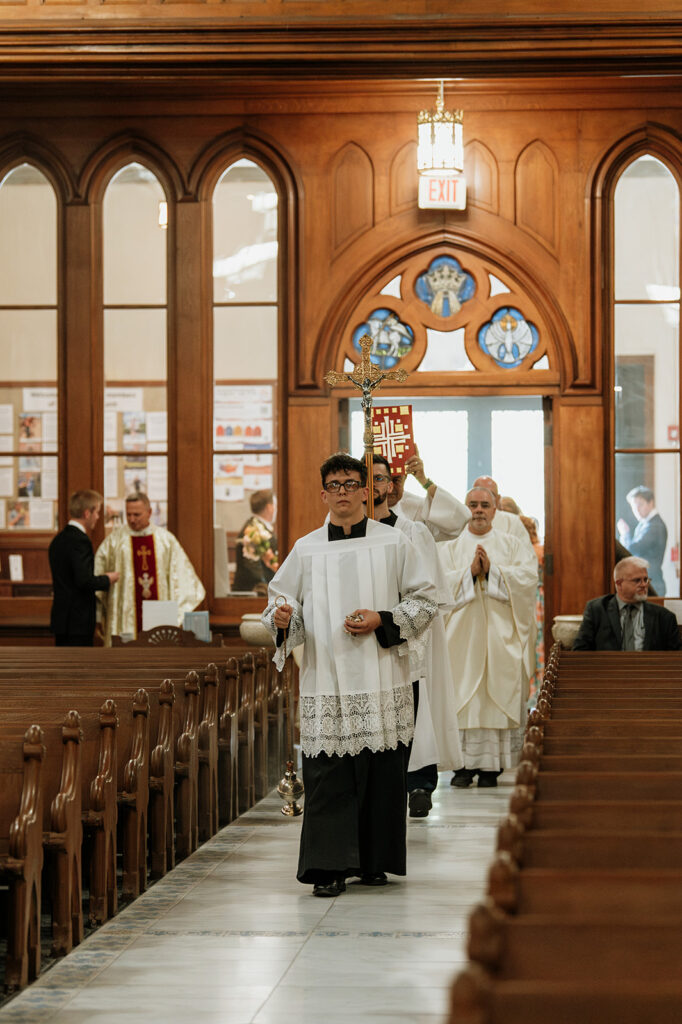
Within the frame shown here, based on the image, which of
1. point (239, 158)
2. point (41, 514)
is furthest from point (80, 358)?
point (239, 158)

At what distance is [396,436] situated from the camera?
8.50 metres

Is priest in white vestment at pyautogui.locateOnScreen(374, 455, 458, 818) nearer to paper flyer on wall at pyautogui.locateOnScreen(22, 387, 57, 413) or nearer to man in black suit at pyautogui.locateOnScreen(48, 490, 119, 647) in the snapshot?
man in black suit at pyautogui.locateOnScreen(48, 490, 119, 647)

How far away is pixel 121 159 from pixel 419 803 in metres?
6.95

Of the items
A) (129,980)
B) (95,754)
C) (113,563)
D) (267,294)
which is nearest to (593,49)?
(267,294)

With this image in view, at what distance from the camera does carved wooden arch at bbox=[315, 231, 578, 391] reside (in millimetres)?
11992

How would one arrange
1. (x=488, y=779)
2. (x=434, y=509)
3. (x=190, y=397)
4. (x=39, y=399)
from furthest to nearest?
1. (x=39, y=399)
2. (x=190, y=397)
3. (x=488, y=779)
4. (x=434, y=509)

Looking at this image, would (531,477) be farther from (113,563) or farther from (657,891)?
(657,891)

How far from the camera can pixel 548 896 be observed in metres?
2.60

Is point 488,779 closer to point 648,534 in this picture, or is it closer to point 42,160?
point 648,534

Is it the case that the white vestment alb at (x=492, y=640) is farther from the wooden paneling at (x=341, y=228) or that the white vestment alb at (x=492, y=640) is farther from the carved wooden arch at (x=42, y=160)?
the carved wooden arch at (x=42, y=160)

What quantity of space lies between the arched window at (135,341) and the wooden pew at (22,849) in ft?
24.2

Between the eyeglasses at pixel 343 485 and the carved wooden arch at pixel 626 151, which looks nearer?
the eyeglasses at pixel 343 485

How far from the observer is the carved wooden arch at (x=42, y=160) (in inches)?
487

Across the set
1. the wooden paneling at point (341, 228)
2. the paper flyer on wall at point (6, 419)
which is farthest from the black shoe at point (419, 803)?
the paper flyer on wall at point (6, 419)
